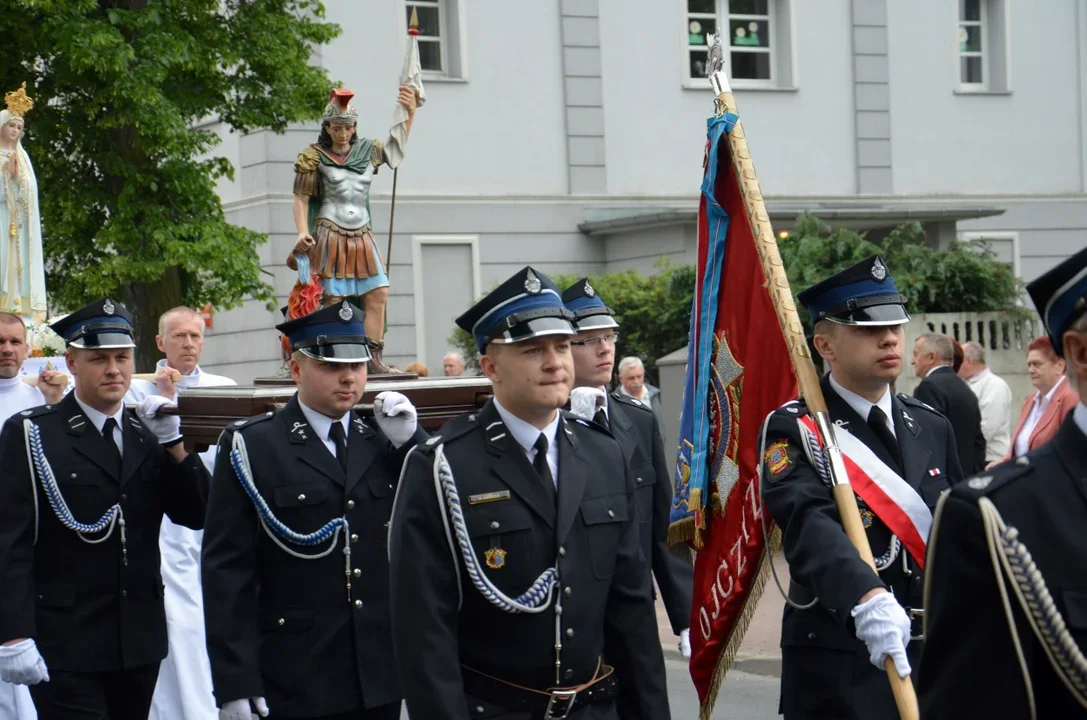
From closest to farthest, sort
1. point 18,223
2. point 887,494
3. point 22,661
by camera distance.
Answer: point 887,494, point 22,661, point 18,223

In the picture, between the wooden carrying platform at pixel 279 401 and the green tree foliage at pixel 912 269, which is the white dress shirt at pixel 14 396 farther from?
the green tree foliage at pixel 912 269

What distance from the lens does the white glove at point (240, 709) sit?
5.27 m

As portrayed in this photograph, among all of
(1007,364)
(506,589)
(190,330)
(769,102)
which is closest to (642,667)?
(506,589)

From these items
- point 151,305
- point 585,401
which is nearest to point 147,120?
point 151,305

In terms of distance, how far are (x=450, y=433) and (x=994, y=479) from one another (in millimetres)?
2108

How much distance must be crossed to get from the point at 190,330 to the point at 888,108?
17.5 meters

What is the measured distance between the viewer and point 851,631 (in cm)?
448

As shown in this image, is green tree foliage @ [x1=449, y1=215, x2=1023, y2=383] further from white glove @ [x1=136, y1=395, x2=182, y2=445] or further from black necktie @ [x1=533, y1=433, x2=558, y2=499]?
black necktie @ [x1=533, y1=433, x2=558, y2=499]

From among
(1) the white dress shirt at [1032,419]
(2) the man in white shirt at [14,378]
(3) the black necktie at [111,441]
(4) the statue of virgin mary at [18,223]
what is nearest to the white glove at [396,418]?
(3) the black necktie at [111,441]

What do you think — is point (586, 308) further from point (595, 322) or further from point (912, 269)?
point (912, 269)

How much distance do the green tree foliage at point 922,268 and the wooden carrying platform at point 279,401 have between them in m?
8.48

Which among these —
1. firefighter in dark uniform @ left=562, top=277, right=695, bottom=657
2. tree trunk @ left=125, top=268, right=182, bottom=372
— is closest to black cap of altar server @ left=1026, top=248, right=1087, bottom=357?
firefighter in dark uniform @ left=562, top=277, right=695, bottom=657

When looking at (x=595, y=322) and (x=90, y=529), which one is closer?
(x=90, y=529)

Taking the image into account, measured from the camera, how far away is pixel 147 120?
15.5 m
